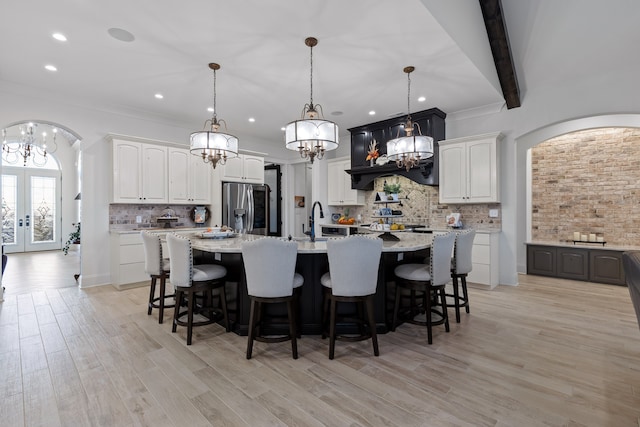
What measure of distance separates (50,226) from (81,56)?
26.1 feet

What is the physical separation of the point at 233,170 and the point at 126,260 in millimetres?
2466

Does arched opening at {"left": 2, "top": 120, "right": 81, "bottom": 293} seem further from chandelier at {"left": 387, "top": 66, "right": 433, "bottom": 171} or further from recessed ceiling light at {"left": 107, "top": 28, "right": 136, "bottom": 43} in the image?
chandelier at {"left": 387, "top": 66, "right": 433, "bottom": 171}

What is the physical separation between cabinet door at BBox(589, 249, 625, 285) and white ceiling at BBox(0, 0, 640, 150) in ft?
9.32

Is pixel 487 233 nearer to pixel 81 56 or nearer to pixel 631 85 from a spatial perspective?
pixel 631 85

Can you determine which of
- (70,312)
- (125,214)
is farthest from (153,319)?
(125,214)

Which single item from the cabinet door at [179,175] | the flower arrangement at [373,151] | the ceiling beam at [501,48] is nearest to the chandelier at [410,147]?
the ceiling beam at [501,48]

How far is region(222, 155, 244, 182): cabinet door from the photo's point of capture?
6039 millimetres

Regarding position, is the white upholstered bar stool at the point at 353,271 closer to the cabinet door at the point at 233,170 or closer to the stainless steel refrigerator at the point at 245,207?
the stainless steel refrigerator at the point at 245,207

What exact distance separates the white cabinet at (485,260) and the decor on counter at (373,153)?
7.50 ft

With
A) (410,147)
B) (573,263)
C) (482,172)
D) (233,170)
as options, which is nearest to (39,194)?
(233,170)

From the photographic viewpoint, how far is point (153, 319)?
3.36 metres

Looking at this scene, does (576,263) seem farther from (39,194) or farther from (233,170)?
(39,194)

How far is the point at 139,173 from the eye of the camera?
506 cm

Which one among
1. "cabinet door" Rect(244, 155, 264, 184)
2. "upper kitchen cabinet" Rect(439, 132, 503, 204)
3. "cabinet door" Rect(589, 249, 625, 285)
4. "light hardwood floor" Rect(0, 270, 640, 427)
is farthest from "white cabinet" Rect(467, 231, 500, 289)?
"cabinet door" Rect(244, 155, 264, 184)
